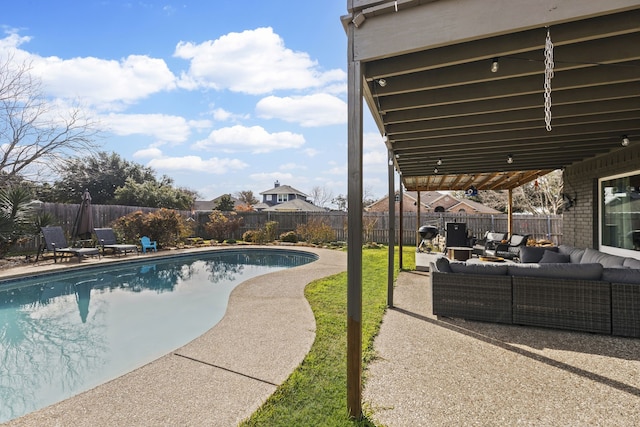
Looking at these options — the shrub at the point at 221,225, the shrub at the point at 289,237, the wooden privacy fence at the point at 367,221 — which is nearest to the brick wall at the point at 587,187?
the wooden privacy fence at the point at 367,221

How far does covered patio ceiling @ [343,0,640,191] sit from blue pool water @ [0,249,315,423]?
4.08m

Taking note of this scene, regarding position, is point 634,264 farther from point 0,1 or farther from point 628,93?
point 0,1

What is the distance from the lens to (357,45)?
233 centimetres

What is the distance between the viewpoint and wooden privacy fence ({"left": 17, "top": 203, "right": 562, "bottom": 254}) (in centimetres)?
1254

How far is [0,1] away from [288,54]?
8.37 metres

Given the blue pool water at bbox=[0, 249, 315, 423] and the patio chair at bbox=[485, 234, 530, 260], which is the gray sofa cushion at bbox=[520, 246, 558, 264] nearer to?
the patio chair at bbox=[485, 234, 530, 260]

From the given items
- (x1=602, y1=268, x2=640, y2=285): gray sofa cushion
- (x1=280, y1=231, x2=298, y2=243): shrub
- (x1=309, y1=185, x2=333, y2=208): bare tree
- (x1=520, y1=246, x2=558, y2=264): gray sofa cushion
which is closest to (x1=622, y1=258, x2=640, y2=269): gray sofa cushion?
(x1=602, y1=268, x2=640, y2=285): gray sofa cushion

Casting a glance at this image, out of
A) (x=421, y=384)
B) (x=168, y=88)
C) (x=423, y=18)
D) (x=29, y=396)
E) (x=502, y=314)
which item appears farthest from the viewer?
(x=168, y=88)

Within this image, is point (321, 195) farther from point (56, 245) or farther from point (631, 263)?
point (631, 263)

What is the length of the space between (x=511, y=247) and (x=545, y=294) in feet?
19.0

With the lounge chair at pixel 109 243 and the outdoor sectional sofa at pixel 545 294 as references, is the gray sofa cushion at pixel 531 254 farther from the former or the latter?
the lounge chair at pixel 109 243

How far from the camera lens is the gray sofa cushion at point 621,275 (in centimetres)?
374

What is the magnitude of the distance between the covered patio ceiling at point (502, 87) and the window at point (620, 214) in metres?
0.64

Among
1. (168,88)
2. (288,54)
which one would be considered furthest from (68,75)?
(288,54)
